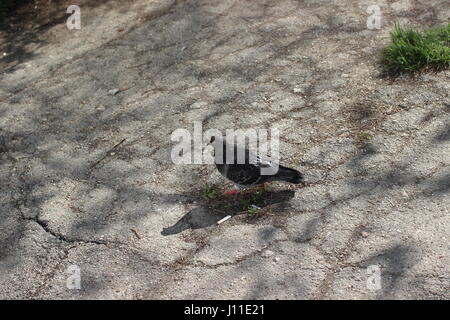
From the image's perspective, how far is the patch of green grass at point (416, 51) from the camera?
186 inches

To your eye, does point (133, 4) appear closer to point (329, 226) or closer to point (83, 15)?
point (83, 15)

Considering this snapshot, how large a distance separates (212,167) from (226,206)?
451 mm

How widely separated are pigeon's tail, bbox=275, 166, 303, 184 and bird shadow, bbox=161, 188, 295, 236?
17 centimetres

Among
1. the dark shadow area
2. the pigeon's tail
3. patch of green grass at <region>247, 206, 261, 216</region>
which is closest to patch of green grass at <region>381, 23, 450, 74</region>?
the pigeon's tail

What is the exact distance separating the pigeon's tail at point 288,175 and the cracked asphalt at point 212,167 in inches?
6.9

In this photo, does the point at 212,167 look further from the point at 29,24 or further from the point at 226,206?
the point at 29,24

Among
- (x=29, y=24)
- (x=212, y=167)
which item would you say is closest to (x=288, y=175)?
(x=212, y=167)

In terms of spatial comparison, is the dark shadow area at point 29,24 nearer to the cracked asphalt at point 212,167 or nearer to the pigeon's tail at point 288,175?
the cracked asphalt at point 212,167

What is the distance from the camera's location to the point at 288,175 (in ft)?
11.8

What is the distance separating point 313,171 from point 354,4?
8.45 ft

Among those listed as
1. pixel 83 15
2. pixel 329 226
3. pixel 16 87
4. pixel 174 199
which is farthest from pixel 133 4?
pixel 329 226

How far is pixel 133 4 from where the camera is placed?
655 centimetres

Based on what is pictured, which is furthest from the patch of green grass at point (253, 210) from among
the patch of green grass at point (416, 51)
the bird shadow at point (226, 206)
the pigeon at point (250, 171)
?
the patch of green grass at point (416, 51)

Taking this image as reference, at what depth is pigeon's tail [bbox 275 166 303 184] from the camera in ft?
11.8
